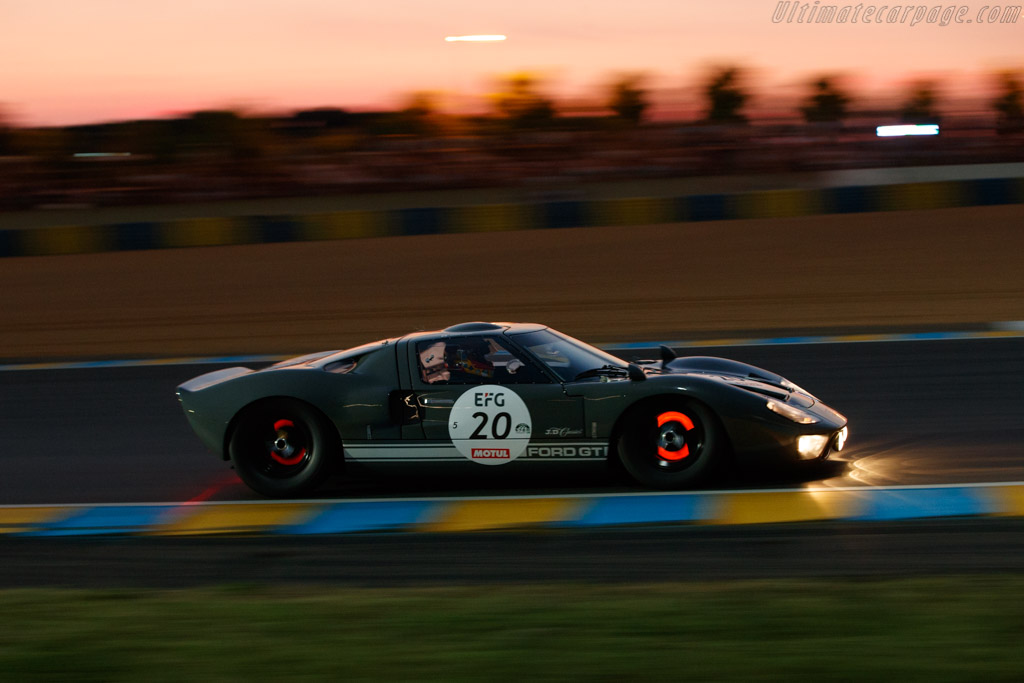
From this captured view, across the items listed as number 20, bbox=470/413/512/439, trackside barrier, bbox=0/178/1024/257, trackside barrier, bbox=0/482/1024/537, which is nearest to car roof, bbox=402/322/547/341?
number 20, bbox=470/413/512/439

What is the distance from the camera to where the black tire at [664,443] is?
6148mm

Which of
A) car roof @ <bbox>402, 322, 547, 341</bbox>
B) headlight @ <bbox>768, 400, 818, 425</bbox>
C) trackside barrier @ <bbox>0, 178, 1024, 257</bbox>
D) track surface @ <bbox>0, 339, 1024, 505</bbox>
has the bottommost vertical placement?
track surface @ <bbox>0, 339, 1024, 505</bbox>

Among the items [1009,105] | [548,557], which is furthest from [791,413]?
[1009,105]

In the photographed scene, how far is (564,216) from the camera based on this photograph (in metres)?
17.7

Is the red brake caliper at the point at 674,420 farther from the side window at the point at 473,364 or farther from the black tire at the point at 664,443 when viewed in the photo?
the side window at the point at 473,364

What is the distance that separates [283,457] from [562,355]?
1.75 meters

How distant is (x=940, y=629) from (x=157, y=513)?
4.34 meters

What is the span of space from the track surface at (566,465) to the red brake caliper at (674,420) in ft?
1.11

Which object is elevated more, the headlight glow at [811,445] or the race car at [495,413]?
the race car at [495,413]

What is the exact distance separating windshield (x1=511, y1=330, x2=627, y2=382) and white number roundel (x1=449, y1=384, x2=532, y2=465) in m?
0.30

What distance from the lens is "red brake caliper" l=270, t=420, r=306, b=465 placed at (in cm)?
661

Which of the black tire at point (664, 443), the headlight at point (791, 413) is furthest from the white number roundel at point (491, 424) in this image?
the headlight at point (791, 413)

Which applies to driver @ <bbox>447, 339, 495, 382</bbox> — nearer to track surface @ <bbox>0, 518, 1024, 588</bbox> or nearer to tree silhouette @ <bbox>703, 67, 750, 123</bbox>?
track surface @ <bbox>0, 518, 1024, 588</bbox>

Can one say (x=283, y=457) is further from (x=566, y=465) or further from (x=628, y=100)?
(x=628, y=100)
